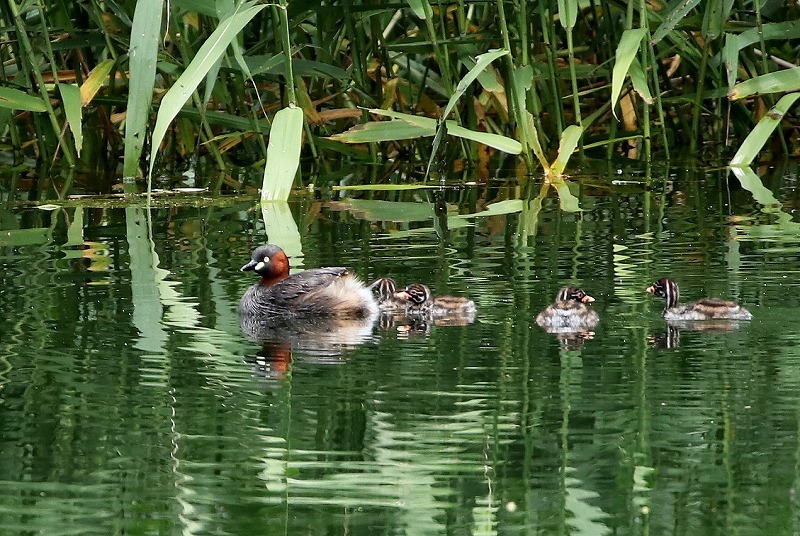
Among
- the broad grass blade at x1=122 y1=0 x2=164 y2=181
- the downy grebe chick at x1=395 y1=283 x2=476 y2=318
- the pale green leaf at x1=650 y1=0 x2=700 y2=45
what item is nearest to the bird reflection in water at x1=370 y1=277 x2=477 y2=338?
the downy grebe chick at x1=395 y1=283 x2=476 y2=318

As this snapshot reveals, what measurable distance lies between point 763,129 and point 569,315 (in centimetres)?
452

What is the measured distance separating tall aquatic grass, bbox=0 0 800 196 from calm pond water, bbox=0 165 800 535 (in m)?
1.10

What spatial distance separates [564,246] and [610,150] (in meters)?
4.30

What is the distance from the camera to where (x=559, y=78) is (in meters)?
11.7

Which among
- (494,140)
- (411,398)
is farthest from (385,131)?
(411,398)

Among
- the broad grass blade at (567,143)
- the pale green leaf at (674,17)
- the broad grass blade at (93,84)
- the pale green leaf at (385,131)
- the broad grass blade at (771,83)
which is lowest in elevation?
the broad grass blade at (567,143)

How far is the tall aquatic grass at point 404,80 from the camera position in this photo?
9805 mm

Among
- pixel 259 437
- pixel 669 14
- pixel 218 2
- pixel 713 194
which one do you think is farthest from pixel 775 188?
pixel 259 437

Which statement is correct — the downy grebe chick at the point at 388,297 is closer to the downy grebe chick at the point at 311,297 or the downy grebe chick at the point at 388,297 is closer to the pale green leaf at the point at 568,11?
the downy grebe chick at the point at 311,297

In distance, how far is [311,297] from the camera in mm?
6816

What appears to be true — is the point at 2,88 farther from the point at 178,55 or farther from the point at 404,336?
the point at 404,336

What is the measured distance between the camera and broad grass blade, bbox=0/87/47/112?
990cm

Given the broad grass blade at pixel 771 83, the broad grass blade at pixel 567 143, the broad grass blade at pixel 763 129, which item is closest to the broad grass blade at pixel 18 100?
the broad grass blade at pixel 567 143

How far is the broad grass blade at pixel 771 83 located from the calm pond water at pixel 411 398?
1474 mm
